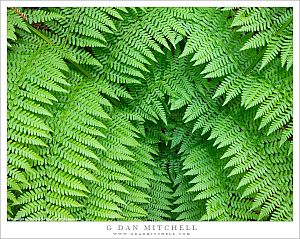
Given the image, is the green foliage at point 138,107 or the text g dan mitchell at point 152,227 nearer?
the green foliage at point 138,107

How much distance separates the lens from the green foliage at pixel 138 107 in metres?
3.13

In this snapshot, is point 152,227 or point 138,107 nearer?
point 152,227

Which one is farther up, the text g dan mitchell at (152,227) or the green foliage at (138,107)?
the green foliage at (138,107)

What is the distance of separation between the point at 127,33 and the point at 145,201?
1414 millimetres

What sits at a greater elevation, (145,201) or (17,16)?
(17,16)

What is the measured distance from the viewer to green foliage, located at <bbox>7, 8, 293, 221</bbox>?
313cm

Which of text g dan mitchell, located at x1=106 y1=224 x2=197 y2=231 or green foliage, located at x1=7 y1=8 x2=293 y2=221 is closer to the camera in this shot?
green foliage, located at x1=7 y1=8 x2=293 y2=221

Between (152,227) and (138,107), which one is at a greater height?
(138,107)

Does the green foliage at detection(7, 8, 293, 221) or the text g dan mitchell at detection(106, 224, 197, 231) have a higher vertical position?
the green foliage at detection(7, 8, 293, 221)

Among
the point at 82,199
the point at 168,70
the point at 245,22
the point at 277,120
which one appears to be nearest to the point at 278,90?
the point at 277,120

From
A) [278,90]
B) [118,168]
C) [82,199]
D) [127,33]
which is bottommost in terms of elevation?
[82,199]

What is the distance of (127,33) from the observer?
3373mm

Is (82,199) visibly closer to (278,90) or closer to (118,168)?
(118,168)

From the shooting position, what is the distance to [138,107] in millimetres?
3555
